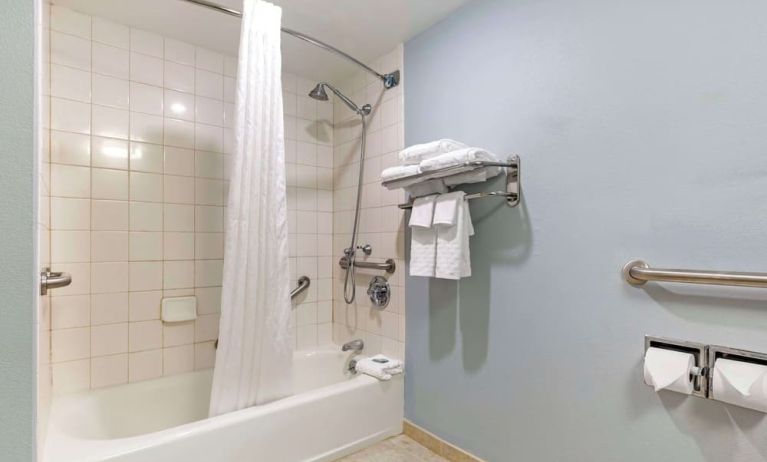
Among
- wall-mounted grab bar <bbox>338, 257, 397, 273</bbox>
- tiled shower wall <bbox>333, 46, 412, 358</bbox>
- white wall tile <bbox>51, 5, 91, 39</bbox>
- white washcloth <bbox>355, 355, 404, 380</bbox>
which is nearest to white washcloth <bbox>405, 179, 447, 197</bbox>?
tiled shower wall <bbox>333, 46, 412, 358</bbox>

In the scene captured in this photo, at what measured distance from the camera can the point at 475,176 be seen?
1525 millimetres

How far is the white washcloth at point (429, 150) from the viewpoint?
1.56m

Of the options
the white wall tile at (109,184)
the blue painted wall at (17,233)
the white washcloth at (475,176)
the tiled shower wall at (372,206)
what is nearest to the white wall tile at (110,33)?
the white wall tile at (109,184)

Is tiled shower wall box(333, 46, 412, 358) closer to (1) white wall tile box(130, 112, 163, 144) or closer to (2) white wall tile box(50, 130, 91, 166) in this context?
(1) white wall tile box(130, 112, 163, 144)

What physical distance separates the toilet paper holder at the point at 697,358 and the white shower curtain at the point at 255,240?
4.48ft

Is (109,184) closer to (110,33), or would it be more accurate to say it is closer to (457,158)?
(110,33)

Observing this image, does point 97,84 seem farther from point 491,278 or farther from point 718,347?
point 718,347

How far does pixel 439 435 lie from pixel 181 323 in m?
1.49

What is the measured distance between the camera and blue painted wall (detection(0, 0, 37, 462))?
0.73 metres

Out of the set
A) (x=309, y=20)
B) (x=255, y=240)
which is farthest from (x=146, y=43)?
(x=255, y=240)

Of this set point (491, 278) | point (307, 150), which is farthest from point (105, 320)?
point (491, 278)

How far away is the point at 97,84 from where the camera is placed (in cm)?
182

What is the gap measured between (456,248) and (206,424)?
1176mm

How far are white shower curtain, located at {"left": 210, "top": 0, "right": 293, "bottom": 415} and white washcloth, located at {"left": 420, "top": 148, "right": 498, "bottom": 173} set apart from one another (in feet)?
2.06
